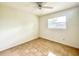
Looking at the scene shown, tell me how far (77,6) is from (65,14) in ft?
2.13

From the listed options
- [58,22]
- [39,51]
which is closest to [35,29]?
[58,22]

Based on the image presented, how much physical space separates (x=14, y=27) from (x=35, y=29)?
5.89 feet

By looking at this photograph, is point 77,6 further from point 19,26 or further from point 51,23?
point 19,26

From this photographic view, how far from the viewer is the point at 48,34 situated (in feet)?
15.2

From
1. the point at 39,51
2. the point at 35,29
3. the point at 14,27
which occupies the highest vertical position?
the point at 14,27

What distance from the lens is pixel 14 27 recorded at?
11.0 feet

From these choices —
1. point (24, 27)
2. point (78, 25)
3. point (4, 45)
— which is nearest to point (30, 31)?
Answer: point (24, 27)

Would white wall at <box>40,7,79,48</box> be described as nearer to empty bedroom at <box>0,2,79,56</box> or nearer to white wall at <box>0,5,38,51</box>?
empty bedroom at <box>0,2,79,56</box>

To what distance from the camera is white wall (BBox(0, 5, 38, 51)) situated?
114 inches

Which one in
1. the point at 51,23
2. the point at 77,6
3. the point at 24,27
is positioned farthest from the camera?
the point at 51,23

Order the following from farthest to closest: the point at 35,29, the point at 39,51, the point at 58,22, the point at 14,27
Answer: the point at 35,29, the point at 58,22, the point at 14,27, the point at 39,51

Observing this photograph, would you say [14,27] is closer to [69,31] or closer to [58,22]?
[58,22]

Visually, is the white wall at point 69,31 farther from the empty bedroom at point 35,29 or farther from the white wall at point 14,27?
the white wall at point 14,27

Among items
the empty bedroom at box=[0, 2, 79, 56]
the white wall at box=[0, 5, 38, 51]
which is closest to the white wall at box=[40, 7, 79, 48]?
the empty bedroom at box=[0, 2, 79, 56]
